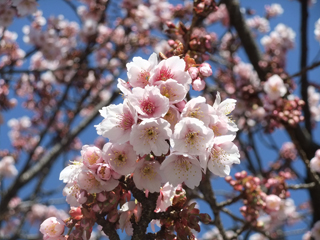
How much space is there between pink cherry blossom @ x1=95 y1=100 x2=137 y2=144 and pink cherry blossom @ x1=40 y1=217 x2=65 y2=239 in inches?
20.9

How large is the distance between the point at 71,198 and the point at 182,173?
574mm

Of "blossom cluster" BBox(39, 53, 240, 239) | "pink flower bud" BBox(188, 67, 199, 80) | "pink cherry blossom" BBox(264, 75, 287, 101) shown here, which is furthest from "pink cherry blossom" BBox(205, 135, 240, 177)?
"pink cherry blossom" BBox(264, 75, 287, 101)

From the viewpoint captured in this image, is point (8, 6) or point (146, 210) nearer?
point (146, 210)

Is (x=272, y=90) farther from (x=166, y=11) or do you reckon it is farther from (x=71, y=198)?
(x=166, y=11)

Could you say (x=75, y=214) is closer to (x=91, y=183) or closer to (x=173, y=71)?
(x=91, y=183)

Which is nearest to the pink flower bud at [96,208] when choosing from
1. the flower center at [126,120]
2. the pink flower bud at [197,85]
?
the flower center at [126,120]

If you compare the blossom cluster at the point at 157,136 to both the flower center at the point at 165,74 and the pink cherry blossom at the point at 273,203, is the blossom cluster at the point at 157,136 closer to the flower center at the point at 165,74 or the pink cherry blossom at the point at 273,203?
the flower center at the point at 165,74

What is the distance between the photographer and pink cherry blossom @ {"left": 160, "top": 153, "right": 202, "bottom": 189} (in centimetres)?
137

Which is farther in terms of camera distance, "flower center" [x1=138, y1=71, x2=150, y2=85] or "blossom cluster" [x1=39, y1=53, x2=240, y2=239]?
"flower center" [x1=138, y1=71, x2=150, y2=85]

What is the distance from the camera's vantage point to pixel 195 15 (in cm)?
226

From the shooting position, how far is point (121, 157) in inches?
52.2

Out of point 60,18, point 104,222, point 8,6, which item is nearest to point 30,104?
point 60,18

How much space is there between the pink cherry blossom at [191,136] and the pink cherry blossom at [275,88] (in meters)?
2.17

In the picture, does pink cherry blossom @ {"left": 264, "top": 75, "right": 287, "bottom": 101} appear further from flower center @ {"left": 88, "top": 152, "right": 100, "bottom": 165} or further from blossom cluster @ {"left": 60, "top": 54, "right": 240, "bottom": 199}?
flower center @ {"left": 88, "top": 152, "right": 100, "bottom": 165}
